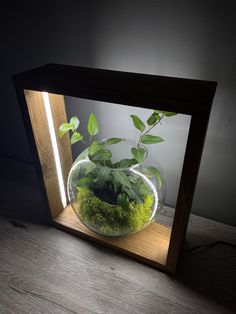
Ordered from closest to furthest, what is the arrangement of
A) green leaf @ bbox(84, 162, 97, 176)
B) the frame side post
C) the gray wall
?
the frame side post, the gray wall, green leaf @ bbox(84, 162, 97, 176)

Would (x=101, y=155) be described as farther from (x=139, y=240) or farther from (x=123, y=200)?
(x=139, y=240)

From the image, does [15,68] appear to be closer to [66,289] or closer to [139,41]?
[139,41]

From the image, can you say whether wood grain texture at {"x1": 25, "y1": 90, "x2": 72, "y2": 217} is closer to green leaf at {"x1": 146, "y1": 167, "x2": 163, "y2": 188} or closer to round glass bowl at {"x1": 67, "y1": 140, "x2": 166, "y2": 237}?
round glass bowl at {"x1": 67, "y1": 140, "x2": 166, "y2": 237}

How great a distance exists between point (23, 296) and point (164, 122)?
23.8 inches

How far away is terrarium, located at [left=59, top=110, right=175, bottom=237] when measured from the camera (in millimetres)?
676

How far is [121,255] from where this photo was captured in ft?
2.56

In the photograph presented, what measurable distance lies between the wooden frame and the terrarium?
0.07 m

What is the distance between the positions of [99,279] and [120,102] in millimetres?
491

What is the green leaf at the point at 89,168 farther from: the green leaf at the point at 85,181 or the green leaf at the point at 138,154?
the green leaf at the point at 138,154

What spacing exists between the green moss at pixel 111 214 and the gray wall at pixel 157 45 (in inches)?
8.0

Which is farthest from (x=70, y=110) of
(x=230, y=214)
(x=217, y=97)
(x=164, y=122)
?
(x=230, y=214)

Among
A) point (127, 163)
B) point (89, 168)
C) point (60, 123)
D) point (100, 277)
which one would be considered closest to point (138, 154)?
point (127, 163)

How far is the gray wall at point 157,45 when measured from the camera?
0.59 metres

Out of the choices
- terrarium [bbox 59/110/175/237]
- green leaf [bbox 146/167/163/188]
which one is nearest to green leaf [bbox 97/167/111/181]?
terrarium [bbox 59/110/175/237]
